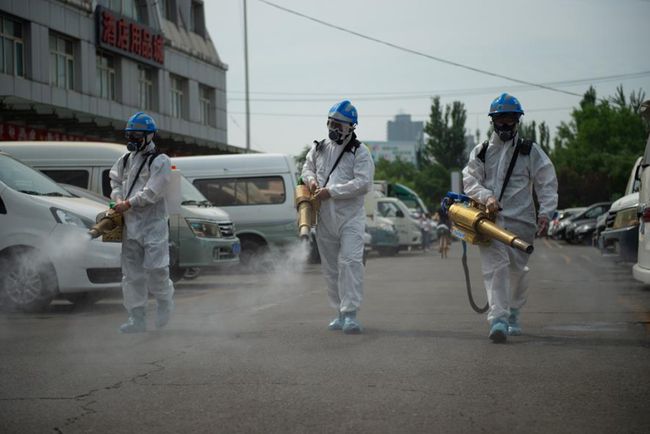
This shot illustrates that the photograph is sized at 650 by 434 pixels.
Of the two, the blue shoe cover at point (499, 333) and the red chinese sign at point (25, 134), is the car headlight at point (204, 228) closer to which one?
the blue shoe cover at point (499, 333)

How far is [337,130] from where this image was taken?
8703 mm

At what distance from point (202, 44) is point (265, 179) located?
27.5m

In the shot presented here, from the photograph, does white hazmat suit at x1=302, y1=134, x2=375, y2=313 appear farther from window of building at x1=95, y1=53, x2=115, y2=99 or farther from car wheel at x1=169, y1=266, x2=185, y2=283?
window of building at x1=95, y1=53, x2=115, y2=99

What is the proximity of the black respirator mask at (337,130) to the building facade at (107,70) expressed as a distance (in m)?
15.6

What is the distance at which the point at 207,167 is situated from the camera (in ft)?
65.2

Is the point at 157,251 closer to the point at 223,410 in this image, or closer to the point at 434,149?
the point at 223,410

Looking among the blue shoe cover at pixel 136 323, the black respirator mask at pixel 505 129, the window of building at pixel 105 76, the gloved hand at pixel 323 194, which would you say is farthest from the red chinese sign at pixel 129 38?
the black respirator mask at pixel 505 129

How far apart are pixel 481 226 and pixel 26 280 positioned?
520cm

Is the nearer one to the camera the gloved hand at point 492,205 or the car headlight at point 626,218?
the gloved hand at point 492,205

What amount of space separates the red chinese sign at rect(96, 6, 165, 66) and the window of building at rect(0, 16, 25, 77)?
407 cm

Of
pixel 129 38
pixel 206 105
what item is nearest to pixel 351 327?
pixel 129 38

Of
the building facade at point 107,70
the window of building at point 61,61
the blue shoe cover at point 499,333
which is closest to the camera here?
the blue shoe cover at point 499,333

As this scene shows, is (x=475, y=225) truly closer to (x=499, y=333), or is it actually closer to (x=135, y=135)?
(x=499, y=333)

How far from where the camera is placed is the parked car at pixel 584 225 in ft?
136
